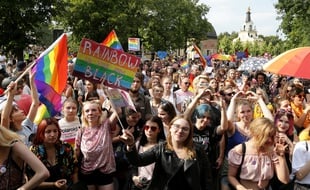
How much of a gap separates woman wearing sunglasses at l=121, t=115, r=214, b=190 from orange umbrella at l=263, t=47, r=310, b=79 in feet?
6.18

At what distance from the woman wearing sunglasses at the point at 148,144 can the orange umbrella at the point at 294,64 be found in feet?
5.88

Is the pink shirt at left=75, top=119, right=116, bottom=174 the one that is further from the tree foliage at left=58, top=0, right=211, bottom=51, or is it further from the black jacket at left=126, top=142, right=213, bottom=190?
the tree foliage at left=58, top=0, right=211, bottom=51

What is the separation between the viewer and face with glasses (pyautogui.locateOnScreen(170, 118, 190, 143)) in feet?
14.1

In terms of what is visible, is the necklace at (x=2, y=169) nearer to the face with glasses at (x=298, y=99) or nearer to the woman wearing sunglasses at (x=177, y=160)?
the woman wearing sunglasses at (x=177, y=160)

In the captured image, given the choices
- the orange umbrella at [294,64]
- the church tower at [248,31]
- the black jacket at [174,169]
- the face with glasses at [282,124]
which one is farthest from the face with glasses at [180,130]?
the church tower at [248,31]

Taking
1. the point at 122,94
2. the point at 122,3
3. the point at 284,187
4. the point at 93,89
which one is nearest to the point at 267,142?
the point at 284,187

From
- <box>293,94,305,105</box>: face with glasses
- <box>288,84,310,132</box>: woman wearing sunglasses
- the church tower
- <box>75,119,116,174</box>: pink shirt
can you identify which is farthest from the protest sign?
the church tower

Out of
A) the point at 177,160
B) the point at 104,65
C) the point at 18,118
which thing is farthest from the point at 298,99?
the point at 18,118

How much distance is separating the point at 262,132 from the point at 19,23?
23.3 m

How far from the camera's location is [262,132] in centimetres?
436

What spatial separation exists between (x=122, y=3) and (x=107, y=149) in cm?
3753

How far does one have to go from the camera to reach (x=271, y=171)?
4.45 m

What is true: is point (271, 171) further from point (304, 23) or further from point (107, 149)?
point (304, 23)

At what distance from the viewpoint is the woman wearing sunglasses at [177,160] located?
4.23 metres
